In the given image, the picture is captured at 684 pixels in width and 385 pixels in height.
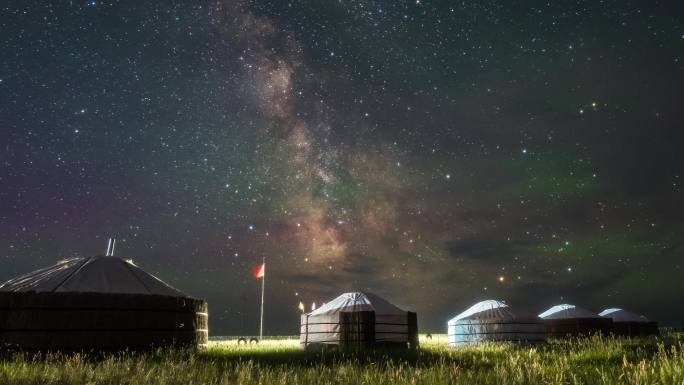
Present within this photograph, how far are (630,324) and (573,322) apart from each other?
20.6ft

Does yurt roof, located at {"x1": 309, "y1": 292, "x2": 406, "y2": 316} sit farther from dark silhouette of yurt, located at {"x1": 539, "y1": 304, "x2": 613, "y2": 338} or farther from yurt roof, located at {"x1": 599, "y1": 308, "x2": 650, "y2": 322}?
yurt roof, located at {"x1": 599, "y1": 308, "x2": 650, "y2": 322}

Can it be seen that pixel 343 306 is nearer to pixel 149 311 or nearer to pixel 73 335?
pixel 149 311

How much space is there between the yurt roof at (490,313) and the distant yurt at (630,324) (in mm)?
7782

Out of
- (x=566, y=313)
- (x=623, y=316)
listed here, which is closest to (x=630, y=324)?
(x=623, y=316)

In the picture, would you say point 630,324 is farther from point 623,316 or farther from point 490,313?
point 490,313

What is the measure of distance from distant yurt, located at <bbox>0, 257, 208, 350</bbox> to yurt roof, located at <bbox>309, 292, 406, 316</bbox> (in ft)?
20.6

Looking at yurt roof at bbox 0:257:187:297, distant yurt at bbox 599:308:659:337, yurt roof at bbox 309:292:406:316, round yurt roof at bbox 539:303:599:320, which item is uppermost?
yurt roof at bbox 0:257:187:297

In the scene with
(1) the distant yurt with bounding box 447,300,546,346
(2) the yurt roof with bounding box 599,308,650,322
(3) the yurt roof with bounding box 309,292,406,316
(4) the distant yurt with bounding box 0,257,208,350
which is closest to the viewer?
(4) the distant yurt with bounding box 0,257,208,350

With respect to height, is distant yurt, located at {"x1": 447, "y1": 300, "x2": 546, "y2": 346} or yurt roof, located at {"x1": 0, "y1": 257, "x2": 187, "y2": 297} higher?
yurt roof, located at {"x1": 0, "y1": 257, "x2": 187, "y2": 297}

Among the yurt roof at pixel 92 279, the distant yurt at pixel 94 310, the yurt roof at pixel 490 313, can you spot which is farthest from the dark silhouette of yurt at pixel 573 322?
the yurt roof at pixel 92 279

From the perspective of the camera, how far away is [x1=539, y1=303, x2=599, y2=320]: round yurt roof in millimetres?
23094

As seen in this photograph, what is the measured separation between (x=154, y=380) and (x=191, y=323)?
6.63 metres

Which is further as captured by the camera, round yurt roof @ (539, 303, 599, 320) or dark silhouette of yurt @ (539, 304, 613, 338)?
round yurt roof @ (539, 303, 599, 320)

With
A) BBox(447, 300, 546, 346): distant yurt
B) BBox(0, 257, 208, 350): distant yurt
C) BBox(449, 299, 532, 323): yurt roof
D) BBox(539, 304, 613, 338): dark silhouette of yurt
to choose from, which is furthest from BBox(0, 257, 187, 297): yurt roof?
BBox(539, 304, 613, 338): dark silhouette of yurt
